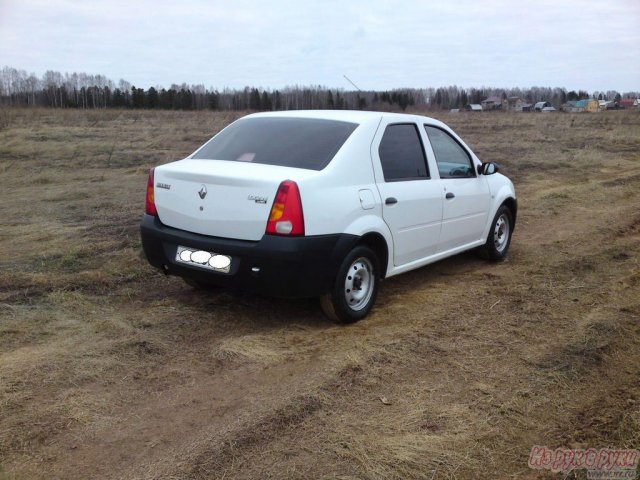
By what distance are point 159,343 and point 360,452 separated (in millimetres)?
1973

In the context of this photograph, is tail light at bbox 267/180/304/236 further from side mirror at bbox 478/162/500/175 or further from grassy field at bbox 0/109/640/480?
side mirror at bbox 478/162/500/175

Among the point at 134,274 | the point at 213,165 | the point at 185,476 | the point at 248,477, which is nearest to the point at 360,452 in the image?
the point at 248,477

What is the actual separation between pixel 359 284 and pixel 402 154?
131 cm

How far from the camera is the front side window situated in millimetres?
6008

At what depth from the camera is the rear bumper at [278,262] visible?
439 cm

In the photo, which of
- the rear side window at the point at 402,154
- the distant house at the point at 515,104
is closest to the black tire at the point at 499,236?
the rear side window at the point at 402,154

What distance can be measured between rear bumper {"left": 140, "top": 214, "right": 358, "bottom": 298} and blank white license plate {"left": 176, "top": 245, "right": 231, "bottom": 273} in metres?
0.03

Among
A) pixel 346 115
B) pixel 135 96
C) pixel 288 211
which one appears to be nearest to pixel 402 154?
pixel 346 115

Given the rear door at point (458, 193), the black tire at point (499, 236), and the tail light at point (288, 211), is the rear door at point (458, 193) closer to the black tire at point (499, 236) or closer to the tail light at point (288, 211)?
the black tire at point (499, 236)

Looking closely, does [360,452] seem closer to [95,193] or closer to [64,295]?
[64,295]

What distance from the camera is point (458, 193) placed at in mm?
6133

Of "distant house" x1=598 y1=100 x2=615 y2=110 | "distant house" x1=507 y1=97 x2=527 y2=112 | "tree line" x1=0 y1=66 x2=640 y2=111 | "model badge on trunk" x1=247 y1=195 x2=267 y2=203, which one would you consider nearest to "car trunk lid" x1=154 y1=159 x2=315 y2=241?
"model badge on trunk" x1=247 y1=195 x2=267 y2=203

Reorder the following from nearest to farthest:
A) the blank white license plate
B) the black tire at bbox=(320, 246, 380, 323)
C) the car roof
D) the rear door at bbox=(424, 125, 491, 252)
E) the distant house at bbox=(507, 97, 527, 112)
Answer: the blank white license plate
the black tire at bbox=(320, 246, 380, 323)
the car roof
the rear door at bbox=(424, 125, 491, 252)
the distant house at bbox=(507, 97, 527, 112)

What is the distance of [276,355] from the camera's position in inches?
171
